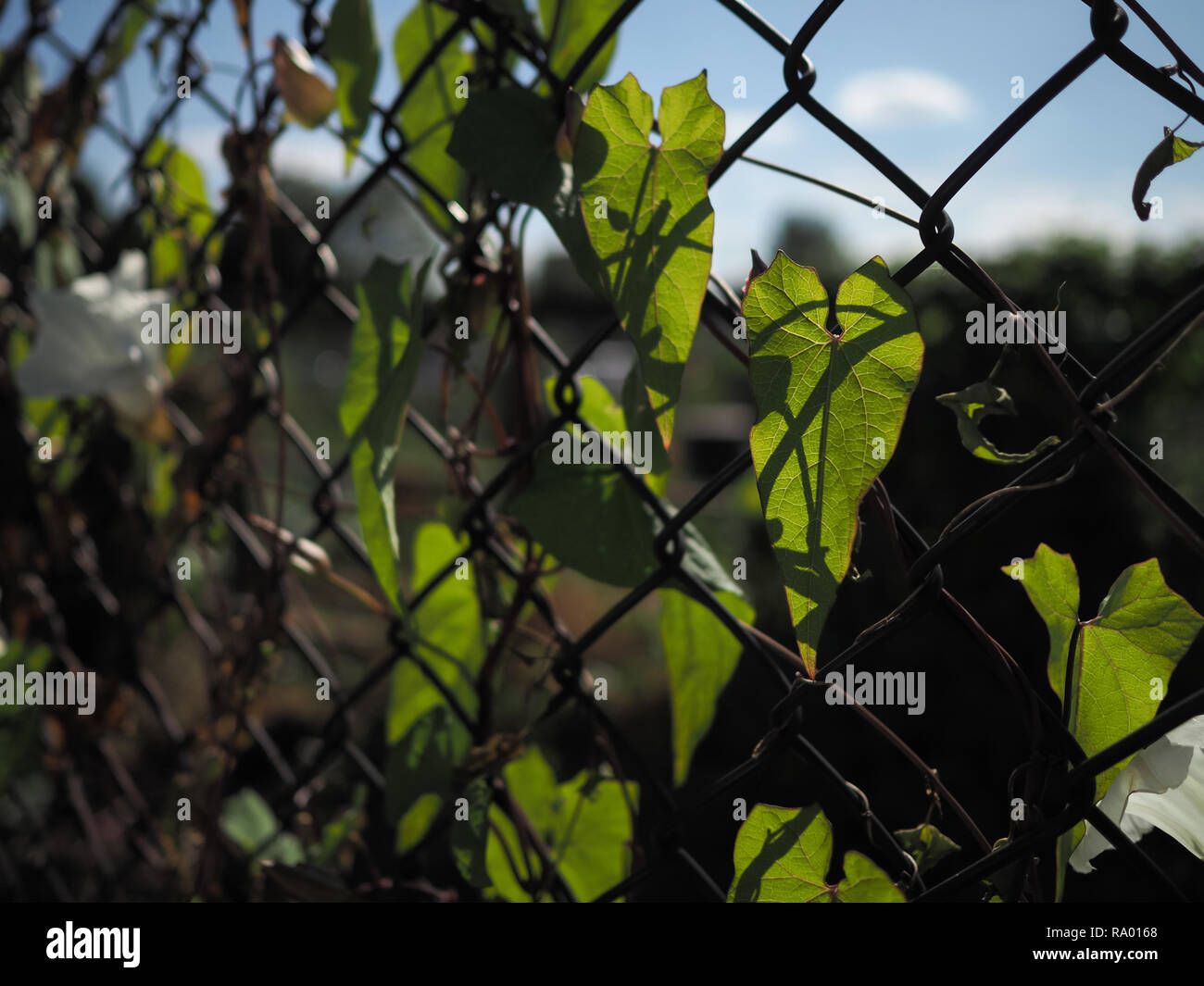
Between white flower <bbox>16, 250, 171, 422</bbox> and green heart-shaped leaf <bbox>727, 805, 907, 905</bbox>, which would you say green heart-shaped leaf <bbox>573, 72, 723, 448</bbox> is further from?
white flower <bbox>16, 250, 171, 422</bbox>

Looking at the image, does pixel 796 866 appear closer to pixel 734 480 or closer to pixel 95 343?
pixel 734 480

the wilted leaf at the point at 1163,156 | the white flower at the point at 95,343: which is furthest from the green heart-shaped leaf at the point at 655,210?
the white flower at the point at 95,343

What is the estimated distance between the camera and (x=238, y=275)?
0.83 m

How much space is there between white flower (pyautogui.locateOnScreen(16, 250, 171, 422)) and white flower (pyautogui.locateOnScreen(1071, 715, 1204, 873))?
849 millimetres

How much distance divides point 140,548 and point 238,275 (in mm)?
387

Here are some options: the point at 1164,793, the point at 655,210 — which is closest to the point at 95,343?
the point at 655,210

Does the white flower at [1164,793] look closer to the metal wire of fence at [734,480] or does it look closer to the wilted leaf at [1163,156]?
the metal wire of fence at [734,480]

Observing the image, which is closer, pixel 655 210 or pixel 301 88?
pixel 655 210

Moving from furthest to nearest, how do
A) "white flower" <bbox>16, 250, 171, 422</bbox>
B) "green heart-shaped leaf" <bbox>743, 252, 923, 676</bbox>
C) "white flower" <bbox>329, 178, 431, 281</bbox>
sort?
1. "white flower" <bbox>16, 250, 171, 422</bbox>
2. "white flower" <bbox>329, 178, 431, 281</bbox>
3. "green heart-shaped leaf" <bbox>743, 252, 923, 676</bbox>

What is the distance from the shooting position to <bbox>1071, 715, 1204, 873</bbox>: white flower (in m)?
0.35

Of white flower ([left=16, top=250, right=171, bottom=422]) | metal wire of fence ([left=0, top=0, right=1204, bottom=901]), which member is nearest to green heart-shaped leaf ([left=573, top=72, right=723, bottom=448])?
metal wire of fence ([left=0, top=0, right=1204, bottom=901])

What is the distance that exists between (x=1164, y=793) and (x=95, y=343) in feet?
2.90

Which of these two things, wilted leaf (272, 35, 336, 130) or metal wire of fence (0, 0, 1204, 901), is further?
wilted leaf (272, 35, 336, 130)

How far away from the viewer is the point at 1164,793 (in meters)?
0.35
